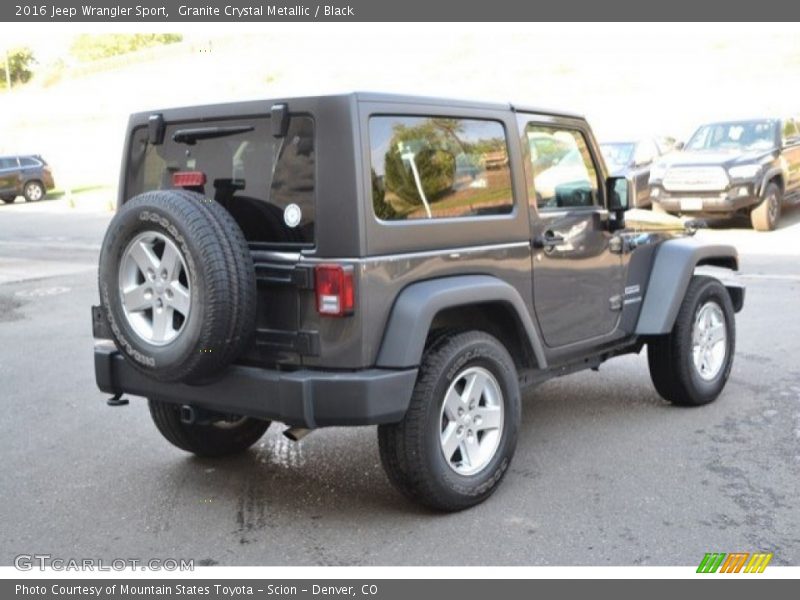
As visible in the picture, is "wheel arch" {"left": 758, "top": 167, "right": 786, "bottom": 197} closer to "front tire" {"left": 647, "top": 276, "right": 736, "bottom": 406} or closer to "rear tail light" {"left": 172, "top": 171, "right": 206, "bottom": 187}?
"front tire" {"left": 647, "top": 276, "right": 736, "bottom": 406}

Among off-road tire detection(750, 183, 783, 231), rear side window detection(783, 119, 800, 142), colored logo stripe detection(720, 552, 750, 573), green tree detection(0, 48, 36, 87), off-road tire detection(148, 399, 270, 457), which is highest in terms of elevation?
green tree detection(0, 48, 36, 87)

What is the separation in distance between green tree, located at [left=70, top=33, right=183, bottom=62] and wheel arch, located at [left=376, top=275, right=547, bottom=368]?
8500cm

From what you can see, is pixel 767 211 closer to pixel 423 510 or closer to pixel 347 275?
pixel 423 510

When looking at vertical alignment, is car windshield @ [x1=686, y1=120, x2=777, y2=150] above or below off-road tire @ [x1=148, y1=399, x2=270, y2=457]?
above

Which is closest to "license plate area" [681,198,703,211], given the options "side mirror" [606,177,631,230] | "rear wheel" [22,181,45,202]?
"side mirror" [606,177,631,230]

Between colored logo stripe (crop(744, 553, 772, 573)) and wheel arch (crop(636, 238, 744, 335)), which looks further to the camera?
wheel arch (crop(636, 238, 744, 335))

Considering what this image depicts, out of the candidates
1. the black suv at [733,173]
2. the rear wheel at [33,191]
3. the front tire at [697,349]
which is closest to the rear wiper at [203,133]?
the front tire at [697,349]

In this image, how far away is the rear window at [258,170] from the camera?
4.04 meters

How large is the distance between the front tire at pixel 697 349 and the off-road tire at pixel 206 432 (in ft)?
8.06

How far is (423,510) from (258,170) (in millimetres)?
1700

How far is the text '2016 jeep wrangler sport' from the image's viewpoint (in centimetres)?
391

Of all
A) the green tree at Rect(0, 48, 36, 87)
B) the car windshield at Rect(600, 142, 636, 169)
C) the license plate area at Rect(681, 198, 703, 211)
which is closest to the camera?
the license plate area at Rect(681, 198, 703, 211)

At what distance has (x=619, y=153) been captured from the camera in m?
18.2

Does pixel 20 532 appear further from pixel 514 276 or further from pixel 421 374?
pixel 514 276
